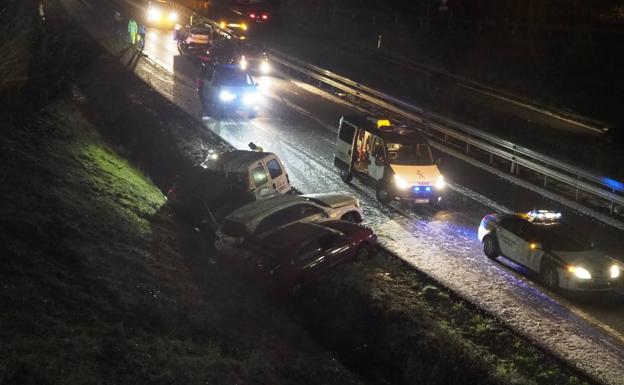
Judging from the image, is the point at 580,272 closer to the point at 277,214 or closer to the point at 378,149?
the point at 277,214

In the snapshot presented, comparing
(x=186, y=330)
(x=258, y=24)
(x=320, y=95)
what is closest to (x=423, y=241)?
(x=186, y=330)

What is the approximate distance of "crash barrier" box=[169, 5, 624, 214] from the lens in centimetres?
1823

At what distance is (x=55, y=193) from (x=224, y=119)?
47.4 ft

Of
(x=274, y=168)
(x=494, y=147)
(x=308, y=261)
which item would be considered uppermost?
(x=494, y=147)

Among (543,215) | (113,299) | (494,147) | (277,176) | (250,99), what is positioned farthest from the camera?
(250,99)

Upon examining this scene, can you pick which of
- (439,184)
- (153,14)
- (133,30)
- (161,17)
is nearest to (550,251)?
(439,184)

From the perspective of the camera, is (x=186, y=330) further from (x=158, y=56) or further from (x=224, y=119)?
(x=158, y=56)

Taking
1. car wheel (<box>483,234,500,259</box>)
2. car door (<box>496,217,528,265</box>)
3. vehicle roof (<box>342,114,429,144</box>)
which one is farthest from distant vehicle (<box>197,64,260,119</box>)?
car door (<box>496,217,528,265</box>)

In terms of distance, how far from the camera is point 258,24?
48.9 meters

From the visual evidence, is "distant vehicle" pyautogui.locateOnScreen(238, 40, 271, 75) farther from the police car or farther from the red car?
the police car

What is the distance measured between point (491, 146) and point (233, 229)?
40.2ft

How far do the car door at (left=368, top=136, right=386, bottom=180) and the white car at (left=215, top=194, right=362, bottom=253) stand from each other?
2.92 meters

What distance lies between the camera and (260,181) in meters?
16.5

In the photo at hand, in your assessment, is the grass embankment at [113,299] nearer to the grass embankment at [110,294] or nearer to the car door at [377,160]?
the grass embankment at [110,294]
